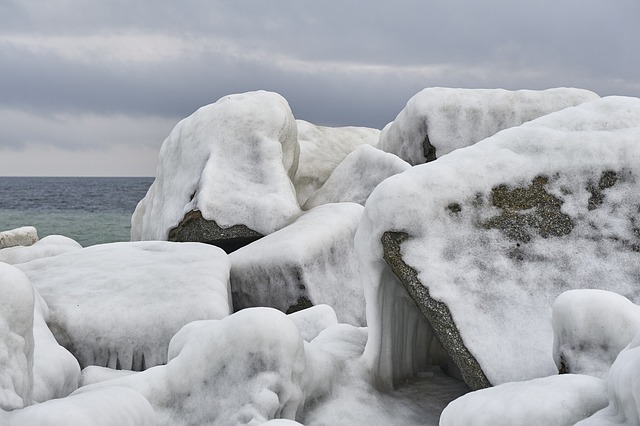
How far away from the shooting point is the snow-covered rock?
43.3 ft

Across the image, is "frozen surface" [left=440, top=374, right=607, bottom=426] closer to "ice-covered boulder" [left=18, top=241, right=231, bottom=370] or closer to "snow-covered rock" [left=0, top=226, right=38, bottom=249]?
"ice-covered boulder" [left=18, top=241, right=231, bottom=370]

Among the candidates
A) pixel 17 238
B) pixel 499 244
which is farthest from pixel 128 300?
pixel 17 238

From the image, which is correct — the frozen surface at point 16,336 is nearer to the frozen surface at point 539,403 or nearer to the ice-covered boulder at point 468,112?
the frozen surface at point 539,403

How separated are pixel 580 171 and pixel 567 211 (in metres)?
0.27

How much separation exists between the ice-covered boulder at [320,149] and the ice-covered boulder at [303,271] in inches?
96.0

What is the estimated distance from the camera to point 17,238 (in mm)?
13367

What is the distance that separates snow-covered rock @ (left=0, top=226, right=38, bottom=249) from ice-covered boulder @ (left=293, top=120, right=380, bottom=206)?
4965mm

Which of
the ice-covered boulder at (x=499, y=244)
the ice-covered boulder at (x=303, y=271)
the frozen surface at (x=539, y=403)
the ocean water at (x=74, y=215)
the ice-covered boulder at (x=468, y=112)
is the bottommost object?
the ocean water at (x=74, y=215)

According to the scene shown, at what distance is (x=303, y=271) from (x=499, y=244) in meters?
2.99

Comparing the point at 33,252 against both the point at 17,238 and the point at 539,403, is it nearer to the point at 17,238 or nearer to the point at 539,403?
the point at 17,238

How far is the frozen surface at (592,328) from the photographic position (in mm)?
3871

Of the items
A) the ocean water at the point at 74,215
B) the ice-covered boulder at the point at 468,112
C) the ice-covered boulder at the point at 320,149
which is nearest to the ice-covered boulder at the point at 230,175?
the ice-covered boulder at the point at 320,149

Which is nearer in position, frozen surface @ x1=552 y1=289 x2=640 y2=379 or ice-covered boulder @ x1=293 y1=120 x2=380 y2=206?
frozen surface @ x1=552 y1=289 x2=640 y2=379

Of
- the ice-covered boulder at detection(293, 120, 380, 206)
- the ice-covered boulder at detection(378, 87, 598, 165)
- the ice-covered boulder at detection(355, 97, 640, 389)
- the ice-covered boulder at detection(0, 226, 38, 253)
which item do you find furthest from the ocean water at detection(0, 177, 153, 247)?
the ice-covered boulder at detection(355, 97, 640, 389)
